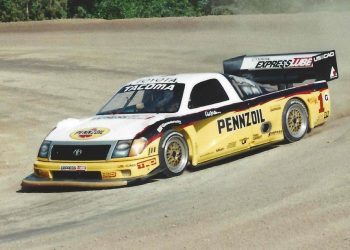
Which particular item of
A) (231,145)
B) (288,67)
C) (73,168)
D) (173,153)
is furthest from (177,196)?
(288,67)

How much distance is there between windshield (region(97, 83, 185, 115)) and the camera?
38.3ft

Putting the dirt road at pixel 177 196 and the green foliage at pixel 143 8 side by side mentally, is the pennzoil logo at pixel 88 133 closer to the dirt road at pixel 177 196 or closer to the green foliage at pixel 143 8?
the dirt road at pixel 177 196

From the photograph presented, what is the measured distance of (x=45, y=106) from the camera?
19203mm

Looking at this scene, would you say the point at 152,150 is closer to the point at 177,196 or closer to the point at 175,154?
the point at 175,154

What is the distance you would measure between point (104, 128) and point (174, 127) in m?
0.98

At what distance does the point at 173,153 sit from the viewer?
11.0 meters

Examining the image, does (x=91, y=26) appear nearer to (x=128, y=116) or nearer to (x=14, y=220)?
(x=128, y=116)

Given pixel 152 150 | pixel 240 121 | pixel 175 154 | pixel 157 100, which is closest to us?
pixel 152 150

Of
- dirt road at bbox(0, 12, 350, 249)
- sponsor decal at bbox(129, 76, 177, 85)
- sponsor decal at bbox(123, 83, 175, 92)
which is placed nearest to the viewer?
dirt road at bbox(0, 12, 350, 249)

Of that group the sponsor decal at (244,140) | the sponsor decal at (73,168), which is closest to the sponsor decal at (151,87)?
the sponsor decal at (244,140)

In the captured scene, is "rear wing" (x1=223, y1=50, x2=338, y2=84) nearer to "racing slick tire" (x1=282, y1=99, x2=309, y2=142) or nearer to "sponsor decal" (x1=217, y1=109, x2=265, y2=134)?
"racing slick tire" (x1=282, y1=99, x2=309, y2=142)

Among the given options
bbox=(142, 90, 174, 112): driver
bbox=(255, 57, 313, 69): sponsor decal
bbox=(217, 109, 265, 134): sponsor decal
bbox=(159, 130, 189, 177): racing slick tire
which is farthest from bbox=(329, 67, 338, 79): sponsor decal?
bbox=(159, 130, 189, 177): racing slick tire

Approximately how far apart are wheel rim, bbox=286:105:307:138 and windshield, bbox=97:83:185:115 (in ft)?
6.98

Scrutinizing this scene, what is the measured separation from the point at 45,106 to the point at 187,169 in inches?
330
